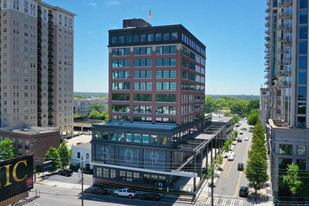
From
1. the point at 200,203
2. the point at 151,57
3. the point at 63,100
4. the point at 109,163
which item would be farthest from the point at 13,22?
the point at 200,203

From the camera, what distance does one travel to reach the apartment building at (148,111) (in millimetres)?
52281

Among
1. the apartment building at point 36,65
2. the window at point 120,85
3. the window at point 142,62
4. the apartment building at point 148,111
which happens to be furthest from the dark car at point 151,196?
the apartment building at point 36,65

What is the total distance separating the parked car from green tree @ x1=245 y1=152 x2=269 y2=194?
21.5 metres

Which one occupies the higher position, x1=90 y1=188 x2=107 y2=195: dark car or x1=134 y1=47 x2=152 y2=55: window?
x1=134 y1=47 x2=152 y2=55: window

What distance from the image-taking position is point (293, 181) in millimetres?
41156

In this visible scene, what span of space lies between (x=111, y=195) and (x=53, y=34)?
234 feet

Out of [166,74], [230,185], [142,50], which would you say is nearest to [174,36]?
[142,50]

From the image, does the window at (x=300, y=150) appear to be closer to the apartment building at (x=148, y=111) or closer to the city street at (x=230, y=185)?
the city street at (x=230, y=185)

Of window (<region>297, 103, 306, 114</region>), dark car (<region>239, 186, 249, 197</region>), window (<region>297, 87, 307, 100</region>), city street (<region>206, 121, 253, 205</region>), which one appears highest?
window (<region>297, 87, 307, 100</region>)

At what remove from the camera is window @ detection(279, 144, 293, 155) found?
44.9 m

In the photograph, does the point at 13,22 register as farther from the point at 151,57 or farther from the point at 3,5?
the point at 151,57

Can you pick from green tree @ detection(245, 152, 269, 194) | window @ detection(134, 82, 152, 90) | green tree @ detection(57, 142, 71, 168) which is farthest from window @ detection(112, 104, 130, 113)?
green tree @ detection(245, 152, 269, 194)

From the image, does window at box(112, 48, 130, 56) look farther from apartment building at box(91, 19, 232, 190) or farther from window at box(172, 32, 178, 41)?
window at box(172, 32, 178, 41)

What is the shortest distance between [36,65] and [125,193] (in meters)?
62.2
